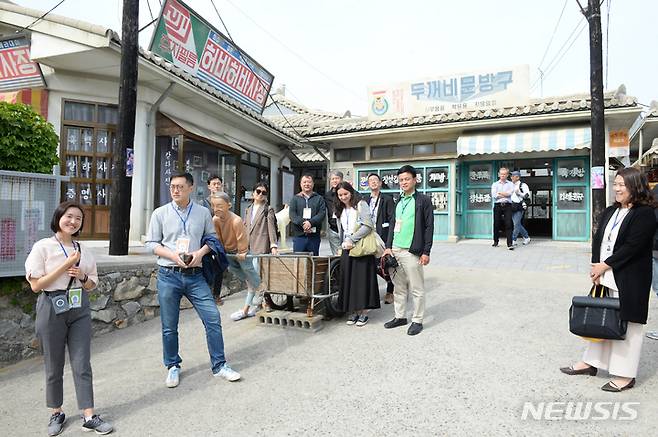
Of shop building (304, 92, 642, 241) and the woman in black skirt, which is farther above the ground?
shop building (304, 92, 642, 241)

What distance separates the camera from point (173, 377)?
3.63 meters

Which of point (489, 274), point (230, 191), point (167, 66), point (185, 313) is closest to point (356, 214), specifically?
point (185, 313)

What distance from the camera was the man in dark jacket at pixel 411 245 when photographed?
4.76 m

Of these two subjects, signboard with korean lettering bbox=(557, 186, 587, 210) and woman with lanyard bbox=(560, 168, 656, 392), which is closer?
woman with lanyard bbox=(560, 168, 656, 392)

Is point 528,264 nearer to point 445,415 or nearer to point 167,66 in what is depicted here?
point 445,415

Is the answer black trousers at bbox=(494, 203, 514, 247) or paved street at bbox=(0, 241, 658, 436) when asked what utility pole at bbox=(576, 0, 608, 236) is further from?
paved street at bbox=(0, 241, 658, 436)

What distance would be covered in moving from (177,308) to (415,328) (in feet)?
8.43

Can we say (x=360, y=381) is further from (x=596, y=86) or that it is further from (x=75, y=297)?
(x=596, y=86)

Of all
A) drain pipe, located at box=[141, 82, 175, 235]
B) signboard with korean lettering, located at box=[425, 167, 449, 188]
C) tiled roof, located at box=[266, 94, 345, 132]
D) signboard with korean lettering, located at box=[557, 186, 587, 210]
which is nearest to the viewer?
drain pipe, located at box=[141, 82, 175, 235]

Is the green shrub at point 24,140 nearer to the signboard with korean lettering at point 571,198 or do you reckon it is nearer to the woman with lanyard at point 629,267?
the woman with lanyard at point 629,267

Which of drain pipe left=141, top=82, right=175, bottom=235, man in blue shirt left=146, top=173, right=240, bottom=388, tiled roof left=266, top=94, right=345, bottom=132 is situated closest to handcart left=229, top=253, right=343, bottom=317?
man in blue shirt left=146, top=173, right=240, bottom=388

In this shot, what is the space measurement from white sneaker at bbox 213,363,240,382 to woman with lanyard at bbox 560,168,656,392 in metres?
3.00

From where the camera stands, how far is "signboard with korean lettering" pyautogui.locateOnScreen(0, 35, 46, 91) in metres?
7.68

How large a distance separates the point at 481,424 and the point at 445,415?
25 centimetres
